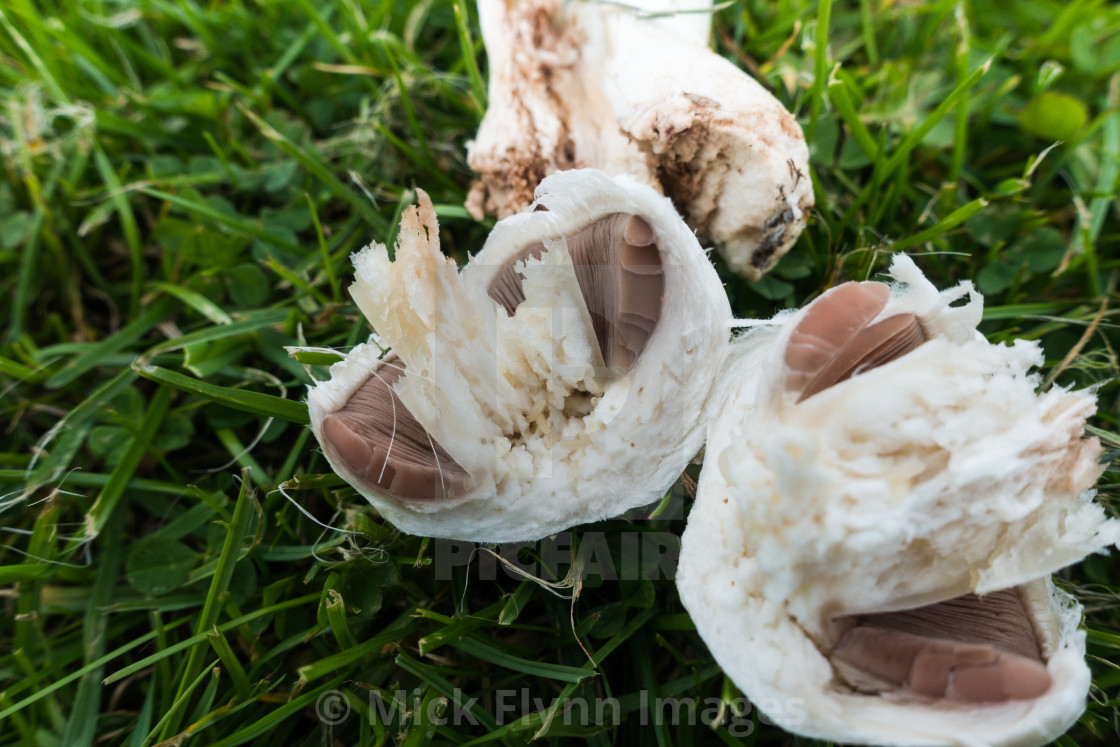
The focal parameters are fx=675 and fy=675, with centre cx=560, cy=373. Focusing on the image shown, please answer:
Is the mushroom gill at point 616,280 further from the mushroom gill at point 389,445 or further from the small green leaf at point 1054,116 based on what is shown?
the small green leaf at point 1054,116

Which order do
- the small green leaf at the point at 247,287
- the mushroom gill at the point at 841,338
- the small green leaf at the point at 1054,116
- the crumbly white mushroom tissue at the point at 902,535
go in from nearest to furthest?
1. the crumbly white mushroom tissue at the point at 902,535
2. the mushroom gill at the point at 841,338
3. the small green leaf at the point at 247,287
4. the small green leaf at the point at 1054,116

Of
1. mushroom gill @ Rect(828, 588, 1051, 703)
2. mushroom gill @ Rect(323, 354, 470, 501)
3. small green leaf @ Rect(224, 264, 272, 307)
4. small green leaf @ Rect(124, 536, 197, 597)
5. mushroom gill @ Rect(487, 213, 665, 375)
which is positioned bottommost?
small green leaf @ Rect(124, 536, 197, 597)

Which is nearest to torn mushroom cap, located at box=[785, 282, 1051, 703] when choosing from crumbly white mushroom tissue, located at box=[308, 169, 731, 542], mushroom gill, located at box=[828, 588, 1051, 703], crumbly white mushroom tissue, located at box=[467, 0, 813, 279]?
mushroom gill, located at box=[828, 588, 1051, 703]

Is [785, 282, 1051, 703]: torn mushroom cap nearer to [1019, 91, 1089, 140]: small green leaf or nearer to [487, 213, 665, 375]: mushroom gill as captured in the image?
[487, 213, 665, 375]: mushroom gill

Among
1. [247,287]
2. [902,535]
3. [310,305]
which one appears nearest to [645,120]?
[902,535]

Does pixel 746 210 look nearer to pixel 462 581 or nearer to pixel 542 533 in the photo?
pixel 542 533

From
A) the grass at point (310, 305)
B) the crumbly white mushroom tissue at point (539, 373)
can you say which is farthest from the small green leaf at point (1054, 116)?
the crumbly white mushroom tissue at point (539, 373)
